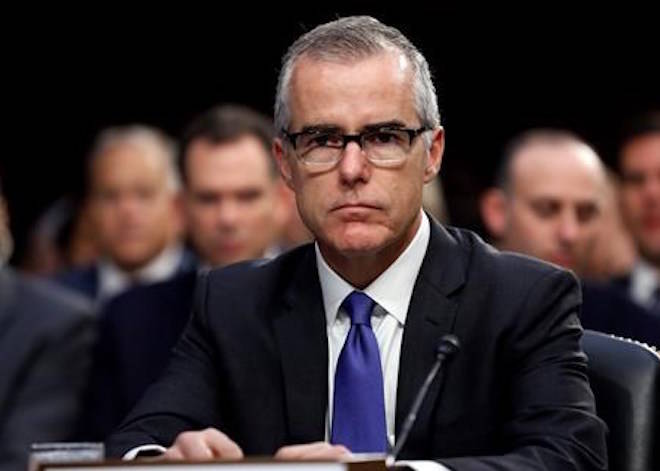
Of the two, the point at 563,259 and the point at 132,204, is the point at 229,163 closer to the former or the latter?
the point at 563,259

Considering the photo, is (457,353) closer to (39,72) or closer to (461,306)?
(461,306)

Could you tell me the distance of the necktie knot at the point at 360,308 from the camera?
Answer: 3.83 meters

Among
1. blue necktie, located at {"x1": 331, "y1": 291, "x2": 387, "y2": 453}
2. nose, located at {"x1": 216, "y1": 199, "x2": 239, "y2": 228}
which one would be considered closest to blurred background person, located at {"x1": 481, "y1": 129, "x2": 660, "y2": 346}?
nose, located at {"x1": 216, "y1": 199, "x2": 239, "y2": 228}

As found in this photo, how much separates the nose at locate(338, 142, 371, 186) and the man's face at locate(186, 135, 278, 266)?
3147 millimetres

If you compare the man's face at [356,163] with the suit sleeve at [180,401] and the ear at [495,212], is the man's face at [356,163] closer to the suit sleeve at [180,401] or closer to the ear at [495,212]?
the suit sleeve at [180,401]

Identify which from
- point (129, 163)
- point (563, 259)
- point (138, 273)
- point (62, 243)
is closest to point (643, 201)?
point (563, 259)

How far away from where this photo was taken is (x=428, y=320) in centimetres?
380

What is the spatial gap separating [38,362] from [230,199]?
115 cm

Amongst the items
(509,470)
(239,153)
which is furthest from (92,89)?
(509,470)

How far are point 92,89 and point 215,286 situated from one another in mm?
6784

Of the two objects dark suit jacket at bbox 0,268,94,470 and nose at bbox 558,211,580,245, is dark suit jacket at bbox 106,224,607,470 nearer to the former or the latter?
dark suit jacket at bbox 0,268,94,470

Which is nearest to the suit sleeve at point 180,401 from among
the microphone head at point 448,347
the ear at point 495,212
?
the microphone head at point 448,347

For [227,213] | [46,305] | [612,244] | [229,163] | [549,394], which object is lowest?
[612,244]

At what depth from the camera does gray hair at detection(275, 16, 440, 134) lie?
3.68 m
